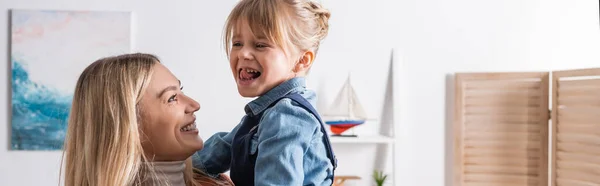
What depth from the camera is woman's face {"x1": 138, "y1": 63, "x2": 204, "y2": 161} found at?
1.38 m

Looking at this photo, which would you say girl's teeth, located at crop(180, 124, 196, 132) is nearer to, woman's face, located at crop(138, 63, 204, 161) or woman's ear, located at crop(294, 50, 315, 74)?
woman's face, located at crop(138, 63, 204, 161)

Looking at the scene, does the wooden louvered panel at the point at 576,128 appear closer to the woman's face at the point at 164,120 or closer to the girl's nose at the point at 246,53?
the girl's nose at the point at 246,53

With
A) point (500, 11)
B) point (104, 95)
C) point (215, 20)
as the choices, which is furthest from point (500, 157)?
point (104, 95)

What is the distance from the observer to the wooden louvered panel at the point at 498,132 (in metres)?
3.76

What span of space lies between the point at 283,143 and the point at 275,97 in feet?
0.56

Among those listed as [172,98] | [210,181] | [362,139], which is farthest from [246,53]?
[362,139]

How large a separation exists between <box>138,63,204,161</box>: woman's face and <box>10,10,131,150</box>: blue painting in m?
2.33

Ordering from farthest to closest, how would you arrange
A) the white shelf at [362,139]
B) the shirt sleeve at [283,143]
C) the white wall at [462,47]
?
the white wall at [462,47], the white shelf at [362,139], the shirt sleeve at [283,143]

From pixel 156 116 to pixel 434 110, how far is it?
2.64 m

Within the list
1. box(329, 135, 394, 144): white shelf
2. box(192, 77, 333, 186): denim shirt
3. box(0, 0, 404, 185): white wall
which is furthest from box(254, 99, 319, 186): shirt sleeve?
box(0, 0, 404, 185): white wall

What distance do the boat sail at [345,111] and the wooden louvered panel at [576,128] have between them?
3.06 ft

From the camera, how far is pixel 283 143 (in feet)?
4.34

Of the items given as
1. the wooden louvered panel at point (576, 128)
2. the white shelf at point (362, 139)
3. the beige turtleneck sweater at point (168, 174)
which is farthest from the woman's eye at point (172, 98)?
the wooden louvered panel at point (576, 128)

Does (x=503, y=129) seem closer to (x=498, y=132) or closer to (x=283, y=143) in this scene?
(x=498, y=132)
